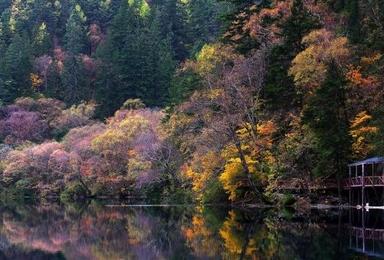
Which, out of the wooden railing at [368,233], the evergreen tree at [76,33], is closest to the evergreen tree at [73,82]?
the evergreen tree at [76,33]

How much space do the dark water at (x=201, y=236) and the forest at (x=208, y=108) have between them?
373 cm

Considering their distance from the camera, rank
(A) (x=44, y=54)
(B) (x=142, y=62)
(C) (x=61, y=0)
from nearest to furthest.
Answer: (B) (x=142, y=62) < (A) (x=44, y=54) < (C) (x=61, y=0)

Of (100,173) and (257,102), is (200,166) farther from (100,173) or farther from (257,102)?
(100,173)

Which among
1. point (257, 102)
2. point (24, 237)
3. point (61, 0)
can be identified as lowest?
point (24, 237)

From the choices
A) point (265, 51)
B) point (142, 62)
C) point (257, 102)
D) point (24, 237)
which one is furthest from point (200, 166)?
point (142, 62)

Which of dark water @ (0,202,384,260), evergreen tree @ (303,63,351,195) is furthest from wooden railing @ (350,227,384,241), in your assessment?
evergreen tree @ (303,63,351,195)

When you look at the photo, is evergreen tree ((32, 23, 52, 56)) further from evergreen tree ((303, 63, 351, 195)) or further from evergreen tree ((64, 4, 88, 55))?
evergreen tree ((303, 63, 351, 195))

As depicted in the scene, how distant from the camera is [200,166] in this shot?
144 feet

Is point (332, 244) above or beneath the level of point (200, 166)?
beneath

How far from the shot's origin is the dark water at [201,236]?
67.2 ft

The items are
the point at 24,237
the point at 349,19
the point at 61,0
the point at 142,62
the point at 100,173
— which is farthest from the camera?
the point at 61,0

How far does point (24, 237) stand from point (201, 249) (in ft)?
38.2

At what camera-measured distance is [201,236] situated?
25578 mm

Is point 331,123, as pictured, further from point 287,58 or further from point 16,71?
point 16,71
